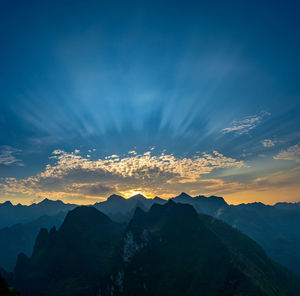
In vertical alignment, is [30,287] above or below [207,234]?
below

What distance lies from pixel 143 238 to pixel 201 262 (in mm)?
66209

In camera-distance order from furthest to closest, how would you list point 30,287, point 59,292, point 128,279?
point 30,287
point 59,292
point 128,279

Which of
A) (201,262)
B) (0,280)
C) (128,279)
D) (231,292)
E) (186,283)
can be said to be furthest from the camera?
(128,279)

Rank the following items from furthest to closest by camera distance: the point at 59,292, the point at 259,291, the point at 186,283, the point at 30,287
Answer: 1. the point at 30,287
2. the point at 59,292
3. the point at 186,283
4. the point at 259,291

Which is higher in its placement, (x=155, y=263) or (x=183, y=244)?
(x=183, y=244)

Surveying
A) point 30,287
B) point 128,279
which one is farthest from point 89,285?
point 30,287

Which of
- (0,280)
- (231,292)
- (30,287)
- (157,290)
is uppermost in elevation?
(0,280)

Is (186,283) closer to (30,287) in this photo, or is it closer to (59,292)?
(59,292)

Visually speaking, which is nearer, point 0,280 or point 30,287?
point 0,280

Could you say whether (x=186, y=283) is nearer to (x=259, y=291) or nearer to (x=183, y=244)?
(x=183, y=244)

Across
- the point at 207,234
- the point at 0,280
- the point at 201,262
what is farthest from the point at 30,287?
the point at 0,280

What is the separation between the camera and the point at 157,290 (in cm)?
14950

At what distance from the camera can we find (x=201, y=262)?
516ft

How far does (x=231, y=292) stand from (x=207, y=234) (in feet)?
245
